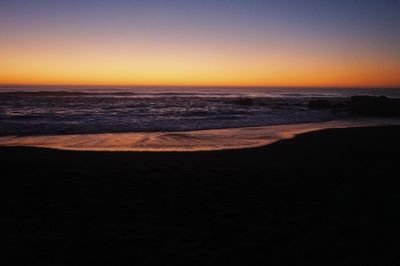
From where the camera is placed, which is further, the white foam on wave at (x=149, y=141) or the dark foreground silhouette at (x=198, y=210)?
the white foam on wave at (x=149, y=141)

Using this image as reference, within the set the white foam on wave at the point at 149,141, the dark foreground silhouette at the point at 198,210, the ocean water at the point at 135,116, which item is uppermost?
the ocean water at the point at 135,116

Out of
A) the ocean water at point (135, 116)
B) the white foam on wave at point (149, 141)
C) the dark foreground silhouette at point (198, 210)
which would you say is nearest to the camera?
the dark foreground silhouette at point (198, 210)

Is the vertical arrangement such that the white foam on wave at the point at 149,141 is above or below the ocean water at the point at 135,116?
below

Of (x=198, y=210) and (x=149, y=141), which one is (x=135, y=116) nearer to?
(x=149, y=141)

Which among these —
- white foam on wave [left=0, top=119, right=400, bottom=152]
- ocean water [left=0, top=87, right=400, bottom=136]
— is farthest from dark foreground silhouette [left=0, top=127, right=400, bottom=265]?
ocean water [left=0, top=87, right=400, bottom=136]

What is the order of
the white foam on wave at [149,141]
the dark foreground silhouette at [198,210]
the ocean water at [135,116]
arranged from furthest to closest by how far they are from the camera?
the ocean water at [135,116] < the white foam on wave at [149,141] < the dark foreground silhouette at [198,210]

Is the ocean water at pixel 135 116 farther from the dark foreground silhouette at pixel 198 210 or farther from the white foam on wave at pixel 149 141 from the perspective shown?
the dark foreground silhouette at pixel 198 210

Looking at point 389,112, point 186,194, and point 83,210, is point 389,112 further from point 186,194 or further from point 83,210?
point 83,210

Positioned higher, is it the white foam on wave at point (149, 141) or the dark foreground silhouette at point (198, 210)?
the white foam on wave at point (149, 141)

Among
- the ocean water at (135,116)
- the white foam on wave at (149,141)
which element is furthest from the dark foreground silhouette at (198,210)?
the ocean water at (135,116)

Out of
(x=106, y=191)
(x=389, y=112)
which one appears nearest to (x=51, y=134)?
(x=106, y=191)

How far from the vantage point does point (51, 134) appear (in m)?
15.5

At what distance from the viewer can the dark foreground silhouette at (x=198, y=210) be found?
433 centimetres

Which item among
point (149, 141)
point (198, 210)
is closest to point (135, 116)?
point (149, 141)
